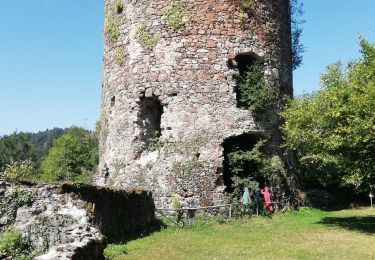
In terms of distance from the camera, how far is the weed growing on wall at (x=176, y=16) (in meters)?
16.3

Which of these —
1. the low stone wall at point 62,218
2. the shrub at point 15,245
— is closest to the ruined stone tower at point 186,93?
the low stone wall at point 62,218

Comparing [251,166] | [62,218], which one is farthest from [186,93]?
[62,218]

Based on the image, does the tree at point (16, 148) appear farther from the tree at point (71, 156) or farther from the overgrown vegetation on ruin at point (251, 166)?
the overgrown vegetation on ruin at point (251, 166)

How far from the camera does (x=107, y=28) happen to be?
18.2 m

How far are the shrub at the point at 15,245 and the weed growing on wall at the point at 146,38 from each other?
9559 mm

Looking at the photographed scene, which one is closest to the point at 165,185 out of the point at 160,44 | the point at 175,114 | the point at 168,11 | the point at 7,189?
the point at 175,114

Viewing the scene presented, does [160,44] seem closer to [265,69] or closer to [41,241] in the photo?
[265,69]

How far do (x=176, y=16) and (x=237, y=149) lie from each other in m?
5.16

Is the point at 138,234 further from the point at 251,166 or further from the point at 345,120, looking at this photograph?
the point at 345,120

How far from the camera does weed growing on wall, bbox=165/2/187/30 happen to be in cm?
1630

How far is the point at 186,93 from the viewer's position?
52.3ft

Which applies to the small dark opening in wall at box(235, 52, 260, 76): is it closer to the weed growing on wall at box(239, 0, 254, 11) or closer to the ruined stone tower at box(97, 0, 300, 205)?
the ruined stone tower at box(97, 0, 300, 205)

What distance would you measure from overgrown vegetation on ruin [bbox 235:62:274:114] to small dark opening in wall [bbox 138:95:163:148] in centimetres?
302

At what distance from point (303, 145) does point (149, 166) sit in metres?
5.18
